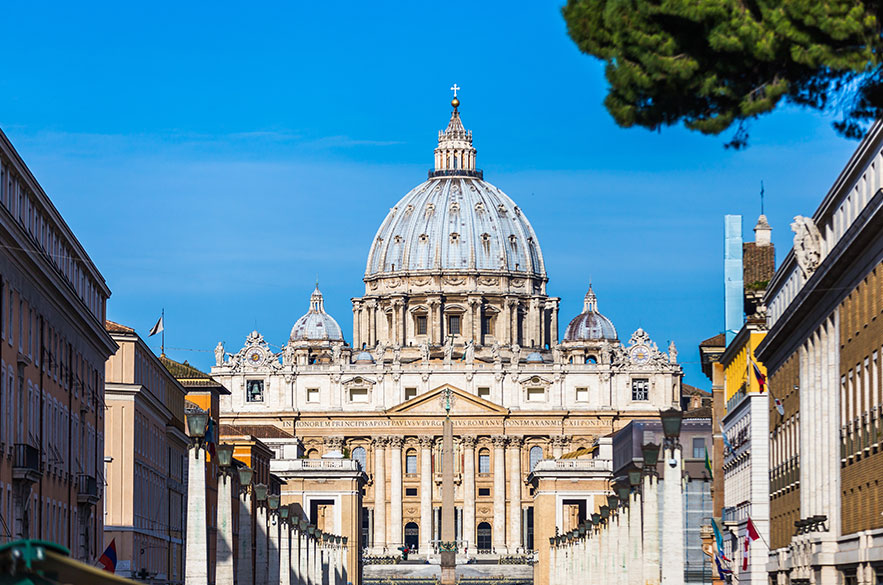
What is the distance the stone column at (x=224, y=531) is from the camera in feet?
138

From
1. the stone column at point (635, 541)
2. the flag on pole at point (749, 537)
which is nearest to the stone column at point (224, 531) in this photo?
the stone column at point (635, 541)

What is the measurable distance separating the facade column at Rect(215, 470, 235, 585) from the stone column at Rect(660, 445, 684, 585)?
953 centimetres

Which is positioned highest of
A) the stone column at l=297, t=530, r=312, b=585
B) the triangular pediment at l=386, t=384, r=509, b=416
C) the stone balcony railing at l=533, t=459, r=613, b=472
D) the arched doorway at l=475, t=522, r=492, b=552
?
the triangular pediment at l=386, t=384, r=509, b=416

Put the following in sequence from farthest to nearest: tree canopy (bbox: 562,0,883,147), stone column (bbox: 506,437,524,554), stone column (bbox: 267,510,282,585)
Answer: stone column (bbox: 506,437,524,554), stone column (bbox: 267,510,282,585), tree canopy (bbox: 562,0,883,147)

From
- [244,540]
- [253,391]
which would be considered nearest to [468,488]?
[253,391]

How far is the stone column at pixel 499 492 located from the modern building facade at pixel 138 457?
11036 cm

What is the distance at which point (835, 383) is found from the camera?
44344 mm

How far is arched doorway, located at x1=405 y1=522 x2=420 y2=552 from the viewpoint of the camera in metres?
189

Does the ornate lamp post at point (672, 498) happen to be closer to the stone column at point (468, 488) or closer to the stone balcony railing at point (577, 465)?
the stone balcony railing at point (577, 465)

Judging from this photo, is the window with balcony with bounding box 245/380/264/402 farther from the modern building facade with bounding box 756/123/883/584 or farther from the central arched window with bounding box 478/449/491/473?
the modern building facade with bounding box 756/123/883/584

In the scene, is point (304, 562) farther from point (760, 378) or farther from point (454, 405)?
point (454, 405)

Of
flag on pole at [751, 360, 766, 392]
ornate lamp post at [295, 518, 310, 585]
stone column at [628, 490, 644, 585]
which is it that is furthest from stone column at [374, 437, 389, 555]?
stone column at [628, 490, 644, 585]

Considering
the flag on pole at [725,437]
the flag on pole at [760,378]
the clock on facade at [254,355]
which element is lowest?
the flag on pole at [725,437]

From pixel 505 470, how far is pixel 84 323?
13781 cm
